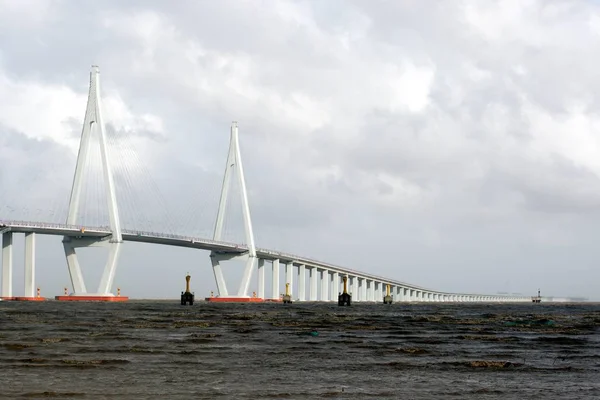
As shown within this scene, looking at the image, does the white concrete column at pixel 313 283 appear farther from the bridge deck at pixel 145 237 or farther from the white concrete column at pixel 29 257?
the white concrete column at pixel 29 257

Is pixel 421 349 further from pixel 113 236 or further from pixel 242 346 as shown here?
pixel 113 236

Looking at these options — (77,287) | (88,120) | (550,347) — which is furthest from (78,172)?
(550,347)

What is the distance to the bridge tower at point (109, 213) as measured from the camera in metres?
108

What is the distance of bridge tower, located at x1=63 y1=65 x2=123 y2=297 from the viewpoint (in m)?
108

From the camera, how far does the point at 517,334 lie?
48625 mm

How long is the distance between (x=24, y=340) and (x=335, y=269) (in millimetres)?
158541

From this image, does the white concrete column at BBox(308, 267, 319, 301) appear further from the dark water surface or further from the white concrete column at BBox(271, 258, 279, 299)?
the dark water surface

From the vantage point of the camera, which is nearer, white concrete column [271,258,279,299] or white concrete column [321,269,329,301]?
white concrete column [271,258,279,299]

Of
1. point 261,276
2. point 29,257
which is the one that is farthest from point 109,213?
point 261,276

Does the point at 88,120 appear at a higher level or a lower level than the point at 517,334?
higher

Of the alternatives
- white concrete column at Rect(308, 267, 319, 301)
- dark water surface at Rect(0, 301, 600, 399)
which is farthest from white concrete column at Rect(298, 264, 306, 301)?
dark water surface at Rect(0, 301, 600, 399)

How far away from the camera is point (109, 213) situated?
115938 mm

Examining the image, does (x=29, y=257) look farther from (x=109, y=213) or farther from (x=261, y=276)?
(x=261, y=276)

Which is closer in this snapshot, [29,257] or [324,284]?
[29,257]
